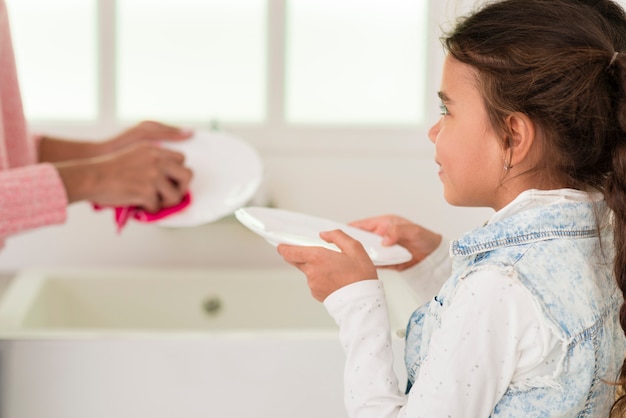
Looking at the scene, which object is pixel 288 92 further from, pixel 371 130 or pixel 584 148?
pixel 584 148

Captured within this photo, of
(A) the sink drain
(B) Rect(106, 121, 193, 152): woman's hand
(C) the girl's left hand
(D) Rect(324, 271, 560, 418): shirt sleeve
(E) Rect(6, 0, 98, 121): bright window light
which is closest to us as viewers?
(D) Rect(324, 271, 560, 418): shirt sleeve

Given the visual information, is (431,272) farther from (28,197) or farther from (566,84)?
(28,197)

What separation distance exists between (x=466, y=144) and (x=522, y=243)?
0.12 m

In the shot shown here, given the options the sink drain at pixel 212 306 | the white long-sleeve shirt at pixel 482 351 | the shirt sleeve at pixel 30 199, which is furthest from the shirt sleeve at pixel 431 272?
the sink drain at pixel 212 306

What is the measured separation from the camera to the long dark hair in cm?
87

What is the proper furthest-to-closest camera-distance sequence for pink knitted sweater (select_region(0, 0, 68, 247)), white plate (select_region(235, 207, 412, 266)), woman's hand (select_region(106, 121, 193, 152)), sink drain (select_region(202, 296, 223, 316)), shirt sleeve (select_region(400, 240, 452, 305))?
sink drain (select_region(202, 296, 223, 316)), woman's hand (select_region(106, 121, 193, 152)), pink knitted sweater (select_region(0, 0, 68, 247)), shirt sleeve (select_region(400, 240, 452, 305)), white plate (select_region(235, 207, 412, 266))

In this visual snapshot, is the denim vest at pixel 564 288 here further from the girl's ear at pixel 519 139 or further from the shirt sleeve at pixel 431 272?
the shirt sleeve at pixel 431 272

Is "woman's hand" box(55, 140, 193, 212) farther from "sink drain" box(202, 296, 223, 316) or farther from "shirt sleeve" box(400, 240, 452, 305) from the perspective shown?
"sink drain" box(202, 296, 223, 316)

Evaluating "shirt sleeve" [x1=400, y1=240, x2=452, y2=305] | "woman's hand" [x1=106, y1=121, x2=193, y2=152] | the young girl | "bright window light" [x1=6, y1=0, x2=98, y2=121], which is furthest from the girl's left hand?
"bright window light" [x1=6, y1=0, x2=98, y2=121]

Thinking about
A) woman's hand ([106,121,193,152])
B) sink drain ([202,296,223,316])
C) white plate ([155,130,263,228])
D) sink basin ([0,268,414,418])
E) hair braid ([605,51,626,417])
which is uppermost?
hair braid ([605,51,626,417])

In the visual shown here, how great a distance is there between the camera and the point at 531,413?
2.82 ft

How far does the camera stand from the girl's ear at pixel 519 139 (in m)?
0.89

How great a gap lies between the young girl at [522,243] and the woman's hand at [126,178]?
0.58 metres

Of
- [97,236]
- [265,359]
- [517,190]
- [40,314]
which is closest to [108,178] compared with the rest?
[265,359]
